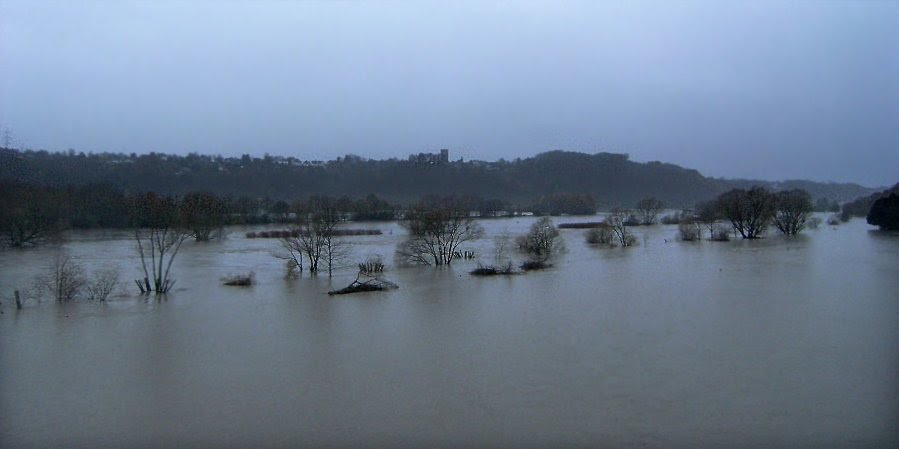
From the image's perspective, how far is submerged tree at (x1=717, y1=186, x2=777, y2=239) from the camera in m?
24.3

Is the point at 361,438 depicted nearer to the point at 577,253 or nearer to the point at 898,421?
the point at 898,421

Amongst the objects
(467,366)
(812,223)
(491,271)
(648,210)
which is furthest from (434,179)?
(467,366)

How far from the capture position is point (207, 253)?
2011 cm

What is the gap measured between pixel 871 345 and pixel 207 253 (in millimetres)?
17250

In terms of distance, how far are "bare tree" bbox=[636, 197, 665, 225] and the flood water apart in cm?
1873

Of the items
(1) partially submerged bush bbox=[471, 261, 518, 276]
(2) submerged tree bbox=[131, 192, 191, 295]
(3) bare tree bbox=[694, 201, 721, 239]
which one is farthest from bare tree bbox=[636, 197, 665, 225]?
(2) submerged tree bbox=[131, 192, 191, 295]

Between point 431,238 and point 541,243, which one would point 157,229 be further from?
point 541,243

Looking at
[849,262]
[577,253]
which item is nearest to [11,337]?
[577,253]

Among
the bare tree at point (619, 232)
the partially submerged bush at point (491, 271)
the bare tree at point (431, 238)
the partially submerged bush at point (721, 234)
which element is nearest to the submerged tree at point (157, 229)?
the bare tree at point (431, 238)

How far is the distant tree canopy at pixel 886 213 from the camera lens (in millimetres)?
22484

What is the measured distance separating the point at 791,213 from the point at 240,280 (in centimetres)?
2037

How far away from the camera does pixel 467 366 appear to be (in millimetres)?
6582

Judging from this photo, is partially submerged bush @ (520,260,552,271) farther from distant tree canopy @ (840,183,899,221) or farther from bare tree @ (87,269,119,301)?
distant tree canopy @ (840,183,899,221)

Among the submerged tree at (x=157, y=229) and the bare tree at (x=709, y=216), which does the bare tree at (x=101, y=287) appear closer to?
the submerged tree at (x=157, y=229)
